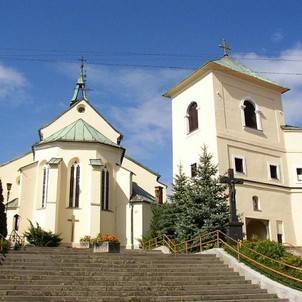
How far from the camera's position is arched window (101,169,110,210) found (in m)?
29.4

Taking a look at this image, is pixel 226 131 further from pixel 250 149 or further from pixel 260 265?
pixel 260 265

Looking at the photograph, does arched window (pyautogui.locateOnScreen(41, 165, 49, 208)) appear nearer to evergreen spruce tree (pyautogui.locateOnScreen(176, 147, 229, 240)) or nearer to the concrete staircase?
evergreen spruce tree (pyautogui.locateOnScreen(176, 147, 229, 240))

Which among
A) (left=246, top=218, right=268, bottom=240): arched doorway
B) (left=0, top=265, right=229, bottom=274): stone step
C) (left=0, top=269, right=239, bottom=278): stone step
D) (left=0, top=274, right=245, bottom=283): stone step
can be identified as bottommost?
(left=0, top=274, right=245, bottom=283): stone step

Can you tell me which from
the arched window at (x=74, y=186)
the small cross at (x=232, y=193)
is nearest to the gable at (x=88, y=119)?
the arched window at (x=74, y=186)

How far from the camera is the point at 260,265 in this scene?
49.8 feet

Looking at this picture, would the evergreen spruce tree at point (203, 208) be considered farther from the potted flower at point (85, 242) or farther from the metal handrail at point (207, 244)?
the potted flower at point (85, 242)

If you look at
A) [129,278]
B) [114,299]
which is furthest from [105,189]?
[114,299]

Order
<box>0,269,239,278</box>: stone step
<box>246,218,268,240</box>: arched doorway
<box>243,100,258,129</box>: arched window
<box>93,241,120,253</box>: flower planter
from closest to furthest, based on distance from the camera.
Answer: <box>0,269,239,278</box>: stone step
<box>93,241,120,253</box>: flower planter
<box>246,218,268,240</box>: arched doorway
<box>243,100,258,129</box>: arched window

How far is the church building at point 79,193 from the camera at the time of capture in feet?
91.3

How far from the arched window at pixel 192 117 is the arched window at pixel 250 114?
329cm

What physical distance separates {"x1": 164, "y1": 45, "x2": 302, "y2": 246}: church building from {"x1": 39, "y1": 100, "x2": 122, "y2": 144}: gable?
900 cm

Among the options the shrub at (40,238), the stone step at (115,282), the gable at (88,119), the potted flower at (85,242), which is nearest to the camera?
the stone step at (115,282)

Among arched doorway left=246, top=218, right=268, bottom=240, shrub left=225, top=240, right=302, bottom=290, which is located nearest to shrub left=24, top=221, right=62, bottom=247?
arched doorway left=246, top=218, right=268, bottom=240

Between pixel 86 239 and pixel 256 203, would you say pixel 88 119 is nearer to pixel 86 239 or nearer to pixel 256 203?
pixel 86 239
